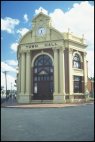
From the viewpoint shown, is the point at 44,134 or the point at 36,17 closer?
the point at 44,134

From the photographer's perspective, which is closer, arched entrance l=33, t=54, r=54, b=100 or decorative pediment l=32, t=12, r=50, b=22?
arched entrance l=33, t=54, r=54, b=100

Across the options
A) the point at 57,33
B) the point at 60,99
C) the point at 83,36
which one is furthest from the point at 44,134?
the point at 83,36

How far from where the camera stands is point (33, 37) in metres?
39.7

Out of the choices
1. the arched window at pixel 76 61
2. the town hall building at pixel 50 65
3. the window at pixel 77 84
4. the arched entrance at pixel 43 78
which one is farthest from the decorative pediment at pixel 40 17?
the window at pixel 77 84

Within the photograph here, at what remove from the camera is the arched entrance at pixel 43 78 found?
38.8 m

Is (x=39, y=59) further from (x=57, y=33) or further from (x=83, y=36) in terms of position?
(x=83, y=36)

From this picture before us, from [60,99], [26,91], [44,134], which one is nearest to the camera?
[44,134]

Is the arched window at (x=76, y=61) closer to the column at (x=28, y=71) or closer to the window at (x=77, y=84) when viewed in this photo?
the window at (x=77, y=84)

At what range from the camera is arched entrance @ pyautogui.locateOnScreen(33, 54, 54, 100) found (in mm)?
38750

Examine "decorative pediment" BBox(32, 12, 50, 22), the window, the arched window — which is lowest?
the window

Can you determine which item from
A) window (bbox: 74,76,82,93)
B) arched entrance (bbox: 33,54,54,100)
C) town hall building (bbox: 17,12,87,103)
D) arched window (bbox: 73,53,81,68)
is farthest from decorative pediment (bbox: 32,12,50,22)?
window (bbox: 74,76,82,93)

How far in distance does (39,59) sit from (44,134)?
1154 inches

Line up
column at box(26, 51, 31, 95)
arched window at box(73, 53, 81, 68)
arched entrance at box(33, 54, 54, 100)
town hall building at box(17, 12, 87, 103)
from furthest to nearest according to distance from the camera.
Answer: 1. arched window at box(73, 53, 81, 68)
2. column at box(26, 51, 31, 95)
3. arched entrance at box(33, 54, 54, 100)
4. town hall building at box(17, 12, 87, 103)

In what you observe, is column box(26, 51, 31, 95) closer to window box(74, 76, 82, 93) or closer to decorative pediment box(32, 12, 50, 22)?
decorative pediment box(32, 12, 50, 22)
